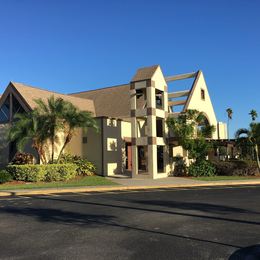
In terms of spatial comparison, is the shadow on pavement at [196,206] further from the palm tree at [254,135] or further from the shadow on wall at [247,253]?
the palm tree at [254,135]

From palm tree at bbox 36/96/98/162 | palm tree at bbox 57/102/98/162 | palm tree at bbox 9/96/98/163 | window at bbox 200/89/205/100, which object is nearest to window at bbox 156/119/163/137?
palm tree at bbox 57/102/98/162

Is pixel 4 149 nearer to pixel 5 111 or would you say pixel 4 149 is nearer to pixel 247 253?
pixel 5 111

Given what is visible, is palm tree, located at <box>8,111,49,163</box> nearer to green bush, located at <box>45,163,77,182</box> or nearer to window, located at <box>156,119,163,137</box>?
green bush, located at <box>45,163,77,182</box>

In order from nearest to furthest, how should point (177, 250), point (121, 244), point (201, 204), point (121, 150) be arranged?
point (177, 250)
point (121, 244)
point (201, 204)
point (121, 150)

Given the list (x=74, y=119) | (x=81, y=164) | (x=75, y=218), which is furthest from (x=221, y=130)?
(x=75, y=218)

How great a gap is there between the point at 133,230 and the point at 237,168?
19.8 metres

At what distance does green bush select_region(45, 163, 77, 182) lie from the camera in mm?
23047

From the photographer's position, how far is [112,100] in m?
33.7

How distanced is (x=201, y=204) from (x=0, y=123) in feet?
71.4

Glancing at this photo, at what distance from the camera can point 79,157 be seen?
88.1ft

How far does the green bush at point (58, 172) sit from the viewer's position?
23047 millimetres

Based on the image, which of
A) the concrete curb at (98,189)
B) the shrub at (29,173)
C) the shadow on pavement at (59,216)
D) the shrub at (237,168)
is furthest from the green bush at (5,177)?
the shrub at (237,168)

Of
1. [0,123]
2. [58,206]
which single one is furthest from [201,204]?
[0,123]

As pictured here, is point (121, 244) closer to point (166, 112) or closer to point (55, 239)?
point (55, 239)
